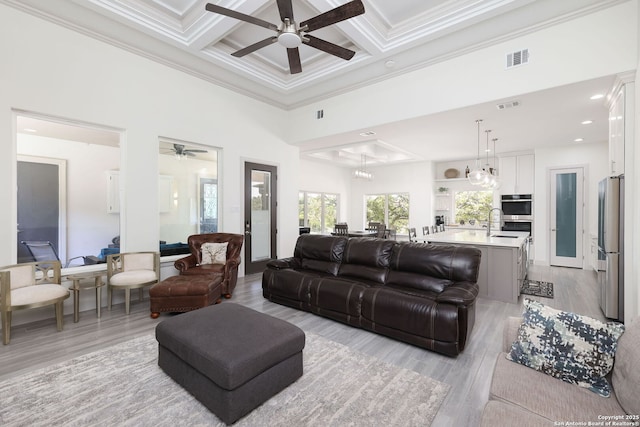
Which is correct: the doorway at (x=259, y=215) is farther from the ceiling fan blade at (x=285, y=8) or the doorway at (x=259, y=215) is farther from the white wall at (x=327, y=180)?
the ceiling fan blade at (x=285, y=8)

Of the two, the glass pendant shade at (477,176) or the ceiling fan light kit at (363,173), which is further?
the ceiling fan light kit at (363,173)

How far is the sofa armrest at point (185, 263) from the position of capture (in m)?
4.21

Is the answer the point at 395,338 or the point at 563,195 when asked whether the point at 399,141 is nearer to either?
the point at 563,195

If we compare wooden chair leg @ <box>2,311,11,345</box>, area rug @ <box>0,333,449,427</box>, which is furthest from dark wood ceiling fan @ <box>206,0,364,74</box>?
wooden chair leg @ <box>2,311,11,345</box>

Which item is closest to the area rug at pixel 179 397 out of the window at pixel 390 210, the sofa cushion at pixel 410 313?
the sofa cushion at pixel 410 313

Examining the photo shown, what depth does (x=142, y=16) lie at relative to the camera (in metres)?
3.60

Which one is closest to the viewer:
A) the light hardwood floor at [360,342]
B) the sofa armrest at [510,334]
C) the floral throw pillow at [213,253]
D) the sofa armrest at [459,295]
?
the sofa armrest at [510,334]

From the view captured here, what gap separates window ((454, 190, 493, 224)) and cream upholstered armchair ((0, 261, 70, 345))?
9320mm

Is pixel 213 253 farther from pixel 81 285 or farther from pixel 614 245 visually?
pixel 614 245

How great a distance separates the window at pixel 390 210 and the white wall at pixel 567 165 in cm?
366

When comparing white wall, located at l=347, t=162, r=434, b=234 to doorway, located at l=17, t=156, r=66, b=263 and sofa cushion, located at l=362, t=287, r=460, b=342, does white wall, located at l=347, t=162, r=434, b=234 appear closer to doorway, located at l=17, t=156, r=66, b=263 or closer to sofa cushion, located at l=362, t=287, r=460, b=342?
sofa cushion, located at l=362, t=287, r=460, b=342

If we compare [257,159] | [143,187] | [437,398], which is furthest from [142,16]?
[437,398]

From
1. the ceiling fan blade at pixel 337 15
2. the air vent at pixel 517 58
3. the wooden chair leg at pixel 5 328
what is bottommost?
the wooden chair leg at pixel 5 328

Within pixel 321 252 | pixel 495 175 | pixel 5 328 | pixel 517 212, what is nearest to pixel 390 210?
pixel 517 212
